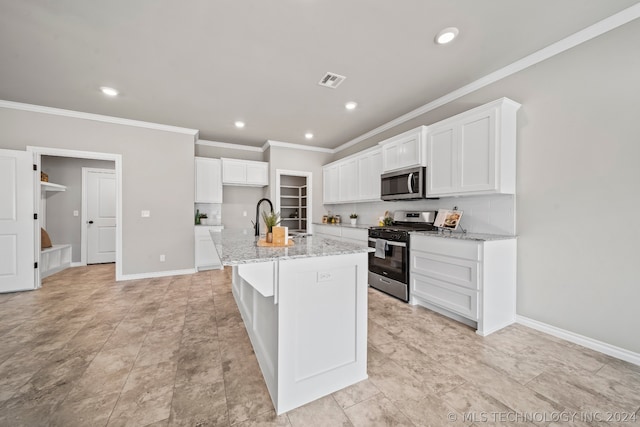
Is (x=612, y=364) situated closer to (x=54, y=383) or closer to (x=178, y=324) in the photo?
(x=178, y=324)

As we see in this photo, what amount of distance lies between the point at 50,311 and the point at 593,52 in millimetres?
6020

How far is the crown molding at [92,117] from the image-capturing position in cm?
353

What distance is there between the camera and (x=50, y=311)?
2824 mm

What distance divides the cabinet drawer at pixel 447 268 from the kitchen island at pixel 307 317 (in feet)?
4.47

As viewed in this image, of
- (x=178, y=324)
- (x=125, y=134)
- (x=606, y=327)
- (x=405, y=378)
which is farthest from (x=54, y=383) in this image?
(x=606, y=327)

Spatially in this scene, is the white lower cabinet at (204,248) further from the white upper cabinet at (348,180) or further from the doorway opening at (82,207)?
the white upper cabinet at (348,180)

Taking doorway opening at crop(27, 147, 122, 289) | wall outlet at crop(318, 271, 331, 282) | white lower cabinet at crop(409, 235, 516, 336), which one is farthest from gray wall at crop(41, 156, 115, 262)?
white lower cabinet at crop(409, 235, 516, 336)

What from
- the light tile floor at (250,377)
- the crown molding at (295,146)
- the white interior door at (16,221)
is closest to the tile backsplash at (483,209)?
the light tile floor at (250,377)

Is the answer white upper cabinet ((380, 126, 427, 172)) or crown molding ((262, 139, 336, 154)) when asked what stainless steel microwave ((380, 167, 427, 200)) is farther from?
crown molding ((262, 139, 336, 154))

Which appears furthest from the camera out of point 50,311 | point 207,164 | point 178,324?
point 207,164

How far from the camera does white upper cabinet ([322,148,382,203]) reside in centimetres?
423

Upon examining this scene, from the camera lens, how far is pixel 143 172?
13.9 feet

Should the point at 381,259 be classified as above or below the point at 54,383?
above

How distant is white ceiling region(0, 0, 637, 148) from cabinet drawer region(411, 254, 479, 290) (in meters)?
2.05
